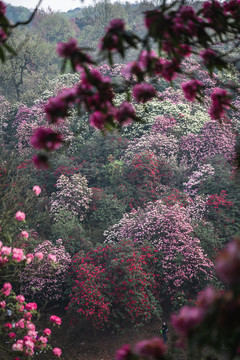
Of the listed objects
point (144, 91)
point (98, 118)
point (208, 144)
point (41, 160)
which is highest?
point (208, 144)

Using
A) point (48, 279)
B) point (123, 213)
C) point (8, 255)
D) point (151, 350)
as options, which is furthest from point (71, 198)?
point (151, 350)

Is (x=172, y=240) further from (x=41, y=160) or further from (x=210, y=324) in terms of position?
(x=210, y=324)

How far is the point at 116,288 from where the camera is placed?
8.75m

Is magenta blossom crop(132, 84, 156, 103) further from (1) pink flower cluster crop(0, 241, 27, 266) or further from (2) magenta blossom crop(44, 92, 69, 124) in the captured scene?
(1) pink flower cluster crop(0, 241, 27, 266)

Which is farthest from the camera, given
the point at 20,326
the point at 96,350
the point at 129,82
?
the point at 96,350

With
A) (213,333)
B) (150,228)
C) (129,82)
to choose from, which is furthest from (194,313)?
(150,228)

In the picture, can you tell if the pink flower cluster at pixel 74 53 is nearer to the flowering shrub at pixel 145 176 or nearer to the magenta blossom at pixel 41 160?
the magenta blossom at pixel 41 160

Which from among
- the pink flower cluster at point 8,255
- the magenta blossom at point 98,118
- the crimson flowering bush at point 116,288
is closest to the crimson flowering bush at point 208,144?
the crimson flowering bush at point 116,288

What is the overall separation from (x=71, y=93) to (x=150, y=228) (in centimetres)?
886

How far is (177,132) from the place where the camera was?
615 inches

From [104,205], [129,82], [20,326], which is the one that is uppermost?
[104,205]

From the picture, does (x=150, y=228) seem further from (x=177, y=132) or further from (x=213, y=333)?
(x=213, y=333)

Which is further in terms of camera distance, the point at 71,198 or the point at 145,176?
the point at 145,176

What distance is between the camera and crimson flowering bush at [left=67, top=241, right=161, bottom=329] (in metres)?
8.39
